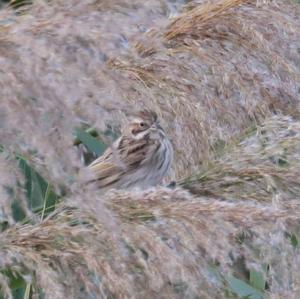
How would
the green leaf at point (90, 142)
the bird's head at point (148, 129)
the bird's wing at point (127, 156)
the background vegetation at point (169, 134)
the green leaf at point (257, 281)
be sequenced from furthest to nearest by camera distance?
the bird's head at point (148, 129) → the bird's wing at point (127, 156) → the green leaf at point (90, 142) → the green leaf at point (257, 281) → the background vegetation at point (169, 134)

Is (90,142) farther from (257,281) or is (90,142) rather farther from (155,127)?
(155,127)

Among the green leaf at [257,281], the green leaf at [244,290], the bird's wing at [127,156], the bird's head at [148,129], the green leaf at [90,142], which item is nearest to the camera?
the green leaf at [244,290]

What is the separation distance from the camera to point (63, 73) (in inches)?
42.1

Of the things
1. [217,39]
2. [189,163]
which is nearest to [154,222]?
[189,163]

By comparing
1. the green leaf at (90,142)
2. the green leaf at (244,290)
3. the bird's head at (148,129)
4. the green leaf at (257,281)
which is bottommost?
the green leaf at (257,281)

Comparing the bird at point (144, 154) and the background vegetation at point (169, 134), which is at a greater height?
the background vegetation at point (169, 134)

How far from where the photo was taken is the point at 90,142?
2217 mm

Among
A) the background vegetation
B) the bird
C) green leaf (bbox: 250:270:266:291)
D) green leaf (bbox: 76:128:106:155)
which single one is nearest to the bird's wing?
the bird

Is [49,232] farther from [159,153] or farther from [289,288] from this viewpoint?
[159,153]

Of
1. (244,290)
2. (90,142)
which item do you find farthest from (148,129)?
(244,290)

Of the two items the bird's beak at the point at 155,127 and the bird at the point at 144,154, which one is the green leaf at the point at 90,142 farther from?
the bird's beak at the point at 155,127

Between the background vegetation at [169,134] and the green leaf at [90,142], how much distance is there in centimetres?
19

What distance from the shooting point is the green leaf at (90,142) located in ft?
7.20

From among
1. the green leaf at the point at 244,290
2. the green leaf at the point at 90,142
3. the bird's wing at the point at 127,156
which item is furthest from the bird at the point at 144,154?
the green leaf at the point at 244,290
